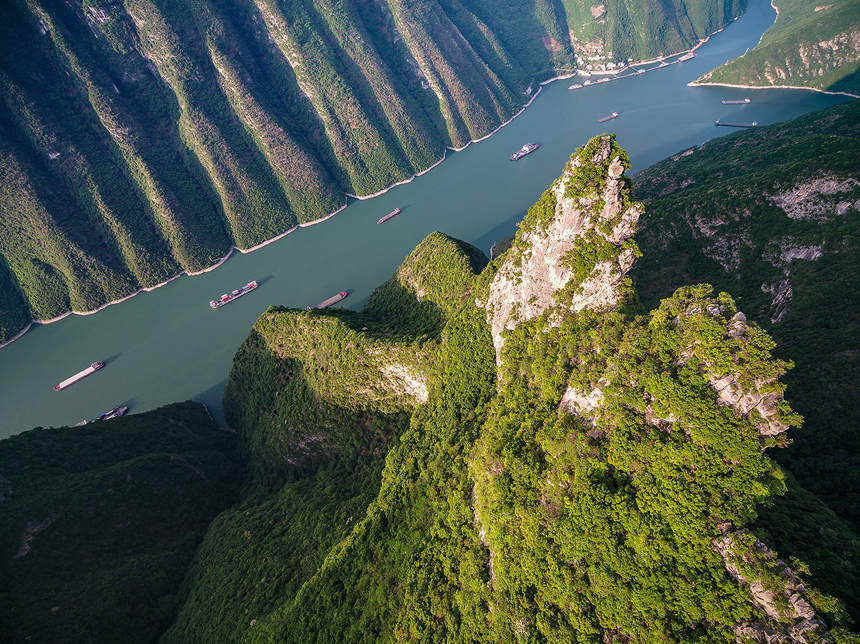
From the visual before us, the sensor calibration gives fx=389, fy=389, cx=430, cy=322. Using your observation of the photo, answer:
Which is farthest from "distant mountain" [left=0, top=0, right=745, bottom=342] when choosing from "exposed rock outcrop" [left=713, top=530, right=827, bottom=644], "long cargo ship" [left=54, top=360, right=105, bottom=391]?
"exposed rock outcrop" [left=713, top=530, right=827, bottom=644]

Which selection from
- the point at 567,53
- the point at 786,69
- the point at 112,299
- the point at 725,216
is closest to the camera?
the point at 725,216

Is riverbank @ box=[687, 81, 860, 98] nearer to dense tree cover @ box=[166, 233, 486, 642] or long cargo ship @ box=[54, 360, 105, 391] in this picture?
dense tree cover @ box=[166, 233, 486, 642]

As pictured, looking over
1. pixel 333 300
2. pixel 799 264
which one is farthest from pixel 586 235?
pixel 333 300

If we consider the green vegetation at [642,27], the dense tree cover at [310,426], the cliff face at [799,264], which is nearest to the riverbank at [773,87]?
the green vegetation at [642,27]

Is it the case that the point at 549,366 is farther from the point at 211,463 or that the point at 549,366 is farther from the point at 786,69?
the point at 786,69

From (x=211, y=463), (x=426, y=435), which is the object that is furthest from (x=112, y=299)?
(x=426, y=435)

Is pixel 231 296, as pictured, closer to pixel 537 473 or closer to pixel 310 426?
pixel 310 426
